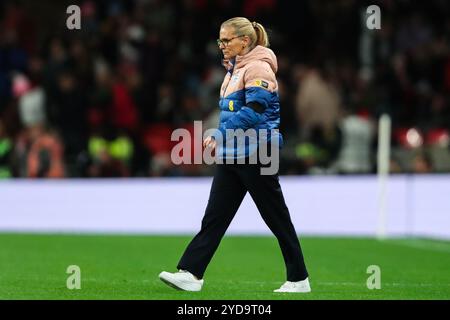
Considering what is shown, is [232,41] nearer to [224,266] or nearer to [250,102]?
[250,102]

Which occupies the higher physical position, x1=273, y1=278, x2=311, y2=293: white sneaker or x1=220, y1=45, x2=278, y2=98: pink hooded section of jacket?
x1=220, y1=45, x2=278, y2=98: pink hooded section of jacket

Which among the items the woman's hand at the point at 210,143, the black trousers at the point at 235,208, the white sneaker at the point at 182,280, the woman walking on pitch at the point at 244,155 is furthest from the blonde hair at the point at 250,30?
the white sneaker at the point at 182,280

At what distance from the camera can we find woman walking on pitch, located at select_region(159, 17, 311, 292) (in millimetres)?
10391

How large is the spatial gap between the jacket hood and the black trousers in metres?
0.85

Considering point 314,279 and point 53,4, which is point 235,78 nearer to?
A: point 314,279

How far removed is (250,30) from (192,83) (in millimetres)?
13671

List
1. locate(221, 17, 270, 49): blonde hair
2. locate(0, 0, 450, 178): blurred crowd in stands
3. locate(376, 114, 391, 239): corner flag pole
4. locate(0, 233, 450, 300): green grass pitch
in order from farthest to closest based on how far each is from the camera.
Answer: locate(0, 0, 450, 178): blurred crowd in stands < locate(376, 114, 391, 239): corner flag pole < locate(0, 233, 450, 300): green grass pitch < locate(221, 17, 270, 49): blonde hair

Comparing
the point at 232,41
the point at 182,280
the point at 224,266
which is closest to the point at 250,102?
the point at 232,41

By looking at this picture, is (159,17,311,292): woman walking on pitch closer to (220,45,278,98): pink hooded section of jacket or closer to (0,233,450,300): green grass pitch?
(220,45,278,98): pink hooded section of jacket

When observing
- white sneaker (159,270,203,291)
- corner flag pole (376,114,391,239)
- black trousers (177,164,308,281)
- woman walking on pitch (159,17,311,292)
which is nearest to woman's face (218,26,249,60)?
woman walking on pitch (159,17,311,292)

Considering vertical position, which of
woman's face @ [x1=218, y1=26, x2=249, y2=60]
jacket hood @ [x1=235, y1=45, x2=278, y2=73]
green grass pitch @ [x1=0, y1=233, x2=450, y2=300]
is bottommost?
green grass pitch @ [x1=0, y1=233, x2=450, y2=300]

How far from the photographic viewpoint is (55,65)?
74.2ft

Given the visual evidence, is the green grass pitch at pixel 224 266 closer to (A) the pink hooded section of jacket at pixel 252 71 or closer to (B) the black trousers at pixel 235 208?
(B) the black trousers at pixel 235 208
